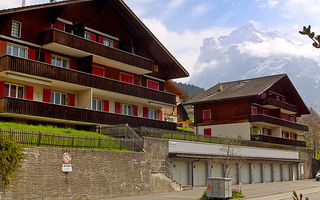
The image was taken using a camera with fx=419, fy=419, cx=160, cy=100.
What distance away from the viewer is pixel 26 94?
95.8 feet

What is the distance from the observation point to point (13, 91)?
2856 centimetres

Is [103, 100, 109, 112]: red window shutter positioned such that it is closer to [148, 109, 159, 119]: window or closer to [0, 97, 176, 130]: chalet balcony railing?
[0, 97, 176, 130]: chalet balcony railing

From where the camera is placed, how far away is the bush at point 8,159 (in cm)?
1856

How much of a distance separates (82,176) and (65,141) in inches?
84.1

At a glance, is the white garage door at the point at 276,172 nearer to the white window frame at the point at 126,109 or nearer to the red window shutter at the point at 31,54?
the white window frame at the point at 126,109

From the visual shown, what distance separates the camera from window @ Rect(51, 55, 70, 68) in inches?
1252

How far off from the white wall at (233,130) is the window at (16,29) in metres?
27.7

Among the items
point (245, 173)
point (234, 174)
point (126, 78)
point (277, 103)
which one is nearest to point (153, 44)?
point (126, 78)

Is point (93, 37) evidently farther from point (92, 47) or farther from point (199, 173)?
point (199, 173)

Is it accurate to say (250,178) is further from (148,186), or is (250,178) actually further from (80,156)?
(80,156)

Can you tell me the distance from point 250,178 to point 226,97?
11.5 m

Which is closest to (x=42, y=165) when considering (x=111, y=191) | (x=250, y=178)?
(x=111, y=191)

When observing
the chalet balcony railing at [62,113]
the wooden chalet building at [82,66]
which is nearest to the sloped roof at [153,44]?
the wooden chalet building at [82,66]

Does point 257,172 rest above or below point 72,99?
below
